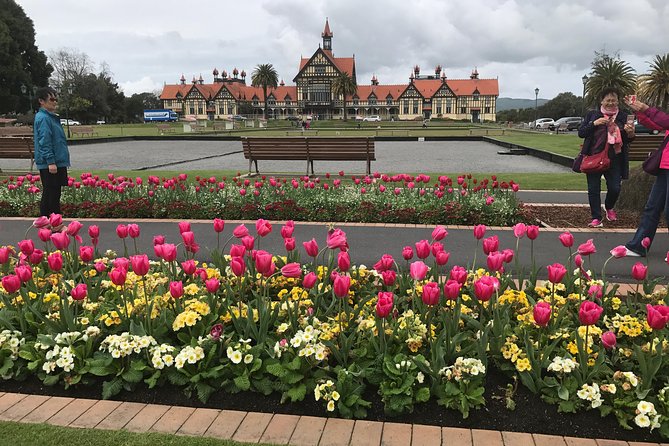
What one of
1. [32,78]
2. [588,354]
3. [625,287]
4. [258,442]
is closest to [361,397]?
[258,442]

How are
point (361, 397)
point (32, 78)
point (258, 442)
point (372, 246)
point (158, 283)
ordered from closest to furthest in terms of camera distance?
point (258, 442) → point (361, 397) → point (158, 283) → point (372, 246) → point (32, 78)

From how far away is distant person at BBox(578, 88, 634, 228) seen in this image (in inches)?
279

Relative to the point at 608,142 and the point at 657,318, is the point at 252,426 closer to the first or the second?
the point at 657,318

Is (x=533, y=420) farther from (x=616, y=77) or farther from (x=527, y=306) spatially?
(x=616, y=77)

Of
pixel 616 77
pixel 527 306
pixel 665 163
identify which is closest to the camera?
pixel 527 306

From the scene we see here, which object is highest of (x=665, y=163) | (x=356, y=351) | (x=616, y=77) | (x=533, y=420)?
(x=616, y=77)

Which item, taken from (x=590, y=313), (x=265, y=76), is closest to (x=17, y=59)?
(x=265, y=76)

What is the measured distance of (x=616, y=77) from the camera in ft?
158

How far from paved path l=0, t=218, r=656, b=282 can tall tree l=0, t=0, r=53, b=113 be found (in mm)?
64481

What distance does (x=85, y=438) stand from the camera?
2.51 meters

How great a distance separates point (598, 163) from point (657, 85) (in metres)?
42.0

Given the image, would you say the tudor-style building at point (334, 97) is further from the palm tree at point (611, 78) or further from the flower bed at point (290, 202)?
the flower bed at point (290, 202)

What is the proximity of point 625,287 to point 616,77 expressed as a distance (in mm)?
51418

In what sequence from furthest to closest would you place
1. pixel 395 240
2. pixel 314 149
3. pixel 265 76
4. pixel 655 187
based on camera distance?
pixel 265 76, pixel 314 149, pixel 395 240, pixel 655 187
